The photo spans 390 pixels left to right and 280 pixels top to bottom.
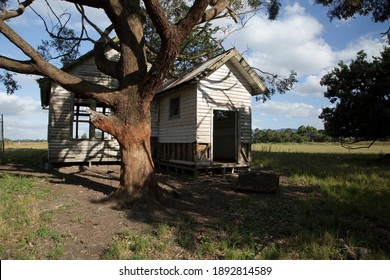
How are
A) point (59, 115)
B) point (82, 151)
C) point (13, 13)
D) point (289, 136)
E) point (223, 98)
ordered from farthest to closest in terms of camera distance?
point (289, 136)
point (82, 151)
point (59, 115)
point (223, 98)
point (13, 13)

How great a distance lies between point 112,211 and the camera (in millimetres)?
7348

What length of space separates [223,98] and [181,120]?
2.38 metres

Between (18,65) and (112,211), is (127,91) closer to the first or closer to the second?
(18,65)

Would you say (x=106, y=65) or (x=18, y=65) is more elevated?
(x=106, y=65)

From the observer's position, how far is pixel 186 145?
14.1 meters

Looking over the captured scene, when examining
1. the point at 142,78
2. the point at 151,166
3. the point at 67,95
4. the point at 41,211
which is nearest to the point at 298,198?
the point at 151,166

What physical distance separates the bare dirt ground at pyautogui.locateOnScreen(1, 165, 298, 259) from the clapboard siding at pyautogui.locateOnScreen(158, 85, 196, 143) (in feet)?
10.3

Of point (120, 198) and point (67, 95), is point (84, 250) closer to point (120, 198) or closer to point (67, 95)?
point (120, 198)

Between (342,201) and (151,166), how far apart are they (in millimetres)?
5522

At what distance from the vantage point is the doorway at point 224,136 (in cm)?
1766

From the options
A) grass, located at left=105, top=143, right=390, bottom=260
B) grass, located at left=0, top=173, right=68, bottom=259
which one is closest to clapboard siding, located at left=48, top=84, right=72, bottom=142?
grass, located at left=0, top=173, right=68, bottom=259

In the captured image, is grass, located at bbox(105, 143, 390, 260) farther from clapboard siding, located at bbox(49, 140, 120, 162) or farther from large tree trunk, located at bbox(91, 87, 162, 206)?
clapboard siding, located at bbox(49, 140, 120, 162)

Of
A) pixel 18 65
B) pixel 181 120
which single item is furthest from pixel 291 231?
pixel 181 120

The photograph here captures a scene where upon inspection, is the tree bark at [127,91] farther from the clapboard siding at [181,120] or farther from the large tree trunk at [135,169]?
the clapboard siding at [181,120]
